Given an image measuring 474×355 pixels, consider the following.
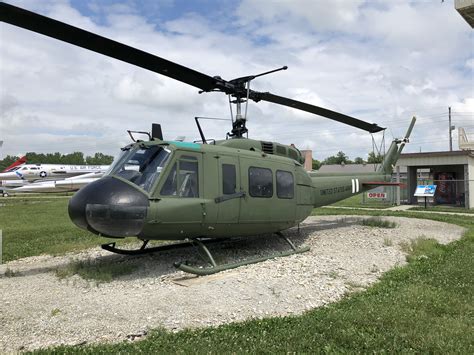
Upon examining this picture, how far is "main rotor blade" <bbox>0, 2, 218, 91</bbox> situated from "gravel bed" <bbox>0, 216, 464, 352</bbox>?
390 centimetres

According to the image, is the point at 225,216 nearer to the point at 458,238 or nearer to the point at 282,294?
the point at 282,294

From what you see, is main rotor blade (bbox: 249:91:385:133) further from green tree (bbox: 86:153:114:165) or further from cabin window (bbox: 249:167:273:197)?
green tree (bbox: 86:153:114:165)

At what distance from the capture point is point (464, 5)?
25.9 meters

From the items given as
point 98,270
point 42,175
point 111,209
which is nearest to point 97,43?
point 111,209

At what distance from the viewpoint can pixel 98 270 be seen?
27.0 feet

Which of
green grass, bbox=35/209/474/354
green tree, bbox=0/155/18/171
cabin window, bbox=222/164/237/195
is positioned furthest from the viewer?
green tree, bbox=0/155/18/171

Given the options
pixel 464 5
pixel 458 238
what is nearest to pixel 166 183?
pixel 458 238

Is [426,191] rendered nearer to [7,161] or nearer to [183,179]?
[183,179]

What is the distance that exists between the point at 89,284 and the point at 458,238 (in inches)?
430

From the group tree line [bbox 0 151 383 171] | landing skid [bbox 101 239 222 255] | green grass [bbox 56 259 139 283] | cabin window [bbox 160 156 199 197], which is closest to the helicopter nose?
cabin window [bbox 160 156 199 197]

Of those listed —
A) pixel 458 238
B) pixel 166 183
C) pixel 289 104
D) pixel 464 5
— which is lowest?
pixel 458 238

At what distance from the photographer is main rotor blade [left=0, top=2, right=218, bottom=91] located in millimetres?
5508

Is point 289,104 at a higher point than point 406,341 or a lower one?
higher

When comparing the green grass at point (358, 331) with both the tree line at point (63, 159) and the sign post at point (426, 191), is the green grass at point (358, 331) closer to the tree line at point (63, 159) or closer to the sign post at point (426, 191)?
the sign post at point (426, 191)
